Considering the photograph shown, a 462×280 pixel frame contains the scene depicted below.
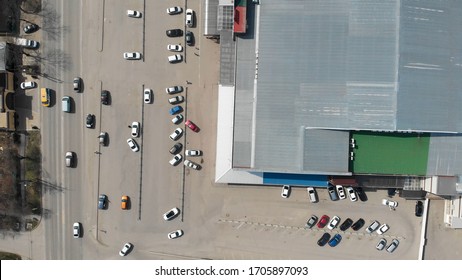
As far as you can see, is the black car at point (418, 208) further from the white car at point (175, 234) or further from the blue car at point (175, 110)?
the blue car at point (175, 110)

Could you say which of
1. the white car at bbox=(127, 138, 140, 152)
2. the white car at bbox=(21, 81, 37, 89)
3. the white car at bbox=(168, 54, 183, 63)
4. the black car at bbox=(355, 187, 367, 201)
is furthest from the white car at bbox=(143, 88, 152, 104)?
the black car at bbox=(355, 187, 367, 201)

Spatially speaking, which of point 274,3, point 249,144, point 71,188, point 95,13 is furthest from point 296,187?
point 95,13

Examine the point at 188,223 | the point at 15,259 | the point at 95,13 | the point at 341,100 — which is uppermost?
the point at 95,13

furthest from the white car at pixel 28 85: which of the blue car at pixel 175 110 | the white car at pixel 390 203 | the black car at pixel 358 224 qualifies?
the white car at pixel 390 203

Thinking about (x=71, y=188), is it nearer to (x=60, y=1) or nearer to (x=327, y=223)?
(x=60, y=1)

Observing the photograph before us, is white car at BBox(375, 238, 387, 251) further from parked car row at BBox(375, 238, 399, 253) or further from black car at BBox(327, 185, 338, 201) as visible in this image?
black car at BBox(327, 185, 338, 201)

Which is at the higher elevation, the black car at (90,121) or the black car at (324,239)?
the black car at (90,121)
